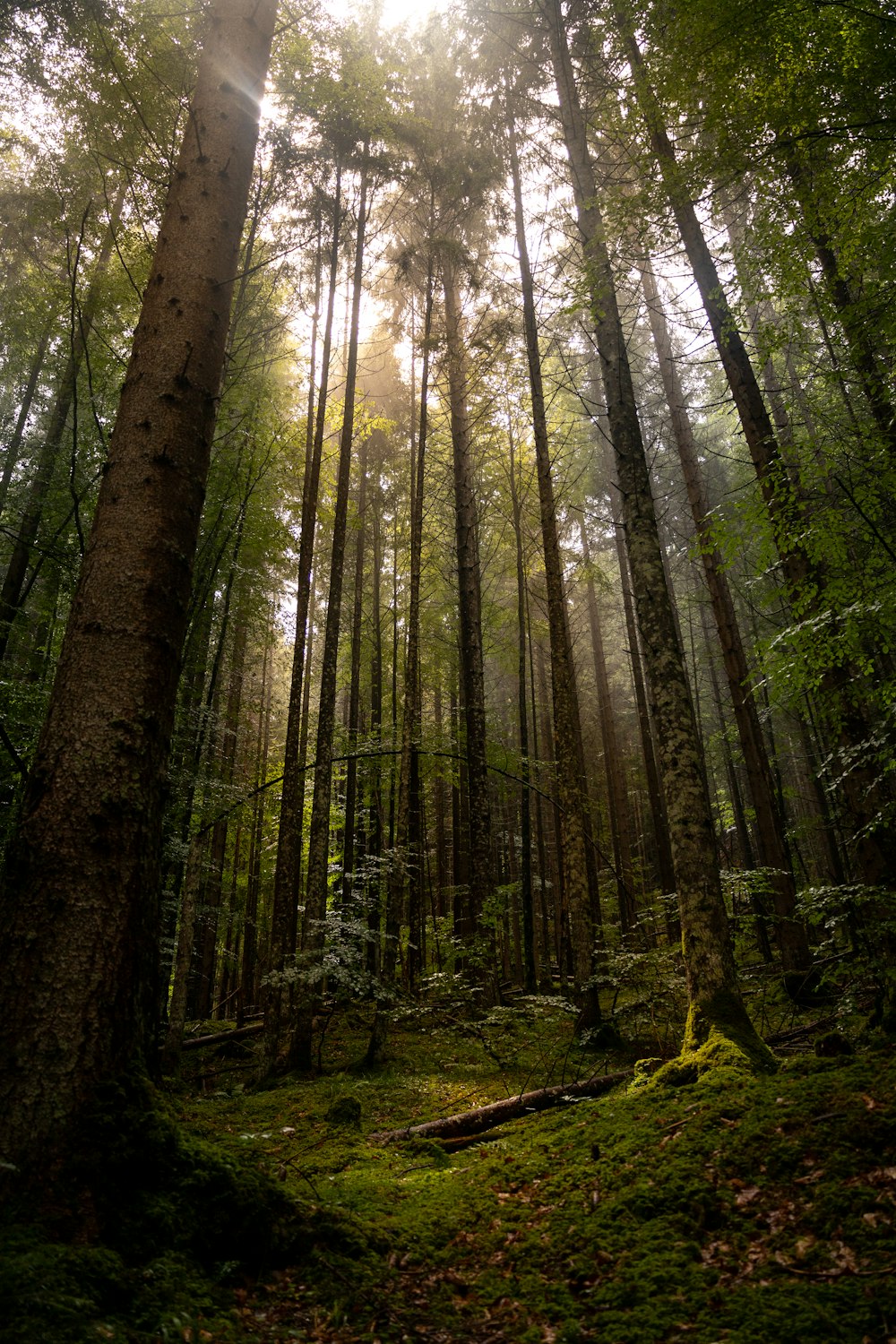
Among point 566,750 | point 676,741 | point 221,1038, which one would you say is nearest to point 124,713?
point 676,741

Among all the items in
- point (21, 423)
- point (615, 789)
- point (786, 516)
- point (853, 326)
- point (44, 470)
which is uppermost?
point (21, 423)

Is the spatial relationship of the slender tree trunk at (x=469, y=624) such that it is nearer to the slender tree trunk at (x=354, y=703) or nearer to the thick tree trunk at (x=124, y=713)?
the slender tree trunk at (x=354, y=703)

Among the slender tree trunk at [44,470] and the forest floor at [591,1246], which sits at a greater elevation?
the slender tree trunk at [44,470]

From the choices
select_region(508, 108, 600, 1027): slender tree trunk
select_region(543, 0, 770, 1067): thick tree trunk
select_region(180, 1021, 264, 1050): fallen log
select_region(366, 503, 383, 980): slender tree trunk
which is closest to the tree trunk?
select_region(366, 503, 383, 980): slender tree trunk

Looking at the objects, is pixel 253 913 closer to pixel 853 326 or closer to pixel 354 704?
pixel 354 704

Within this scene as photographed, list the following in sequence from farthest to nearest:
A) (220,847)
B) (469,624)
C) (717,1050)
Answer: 1. (220,847)
2. (469,624)
3. (717,1050)

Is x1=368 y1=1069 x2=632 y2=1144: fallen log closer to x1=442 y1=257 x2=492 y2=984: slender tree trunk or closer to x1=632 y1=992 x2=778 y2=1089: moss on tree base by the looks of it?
x1=632 y1=992 x2=778 y2=1089: moss on tree base

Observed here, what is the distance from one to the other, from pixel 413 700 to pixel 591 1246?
24.6ft

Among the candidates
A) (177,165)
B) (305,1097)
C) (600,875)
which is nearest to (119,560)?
(177,165)

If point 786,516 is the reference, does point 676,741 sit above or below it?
below

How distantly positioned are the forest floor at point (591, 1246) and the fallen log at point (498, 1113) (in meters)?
1.31

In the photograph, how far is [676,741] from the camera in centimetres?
547

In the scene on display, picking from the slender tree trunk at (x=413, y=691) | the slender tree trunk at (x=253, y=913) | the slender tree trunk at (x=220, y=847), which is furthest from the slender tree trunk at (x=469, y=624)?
the slender tree trunk at (x=253, y=913)

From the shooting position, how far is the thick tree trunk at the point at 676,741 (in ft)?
15.1
